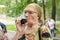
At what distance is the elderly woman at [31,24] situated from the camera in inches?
31.3

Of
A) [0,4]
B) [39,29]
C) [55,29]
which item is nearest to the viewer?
[39,29]

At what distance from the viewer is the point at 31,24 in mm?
820

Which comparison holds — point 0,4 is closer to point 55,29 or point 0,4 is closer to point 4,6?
point 4,6

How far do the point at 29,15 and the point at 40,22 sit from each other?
0.07 m

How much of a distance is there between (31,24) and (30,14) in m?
0.05

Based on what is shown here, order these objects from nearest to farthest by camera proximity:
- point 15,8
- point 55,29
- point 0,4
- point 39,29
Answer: point 39,29
point 0,4
point 15,8
point 55,29

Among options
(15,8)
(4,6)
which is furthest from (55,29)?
(4,6)

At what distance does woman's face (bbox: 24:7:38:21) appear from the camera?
2.69 feet

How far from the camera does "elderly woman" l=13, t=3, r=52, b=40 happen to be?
0.79 metres

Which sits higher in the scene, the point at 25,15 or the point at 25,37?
the point at 25,15

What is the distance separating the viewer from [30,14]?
0.83 m

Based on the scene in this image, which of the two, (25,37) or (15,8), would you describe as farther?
(15,8)

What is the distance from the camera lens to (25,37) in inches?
31.4

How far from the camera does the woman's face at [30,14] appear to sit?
820 mm
